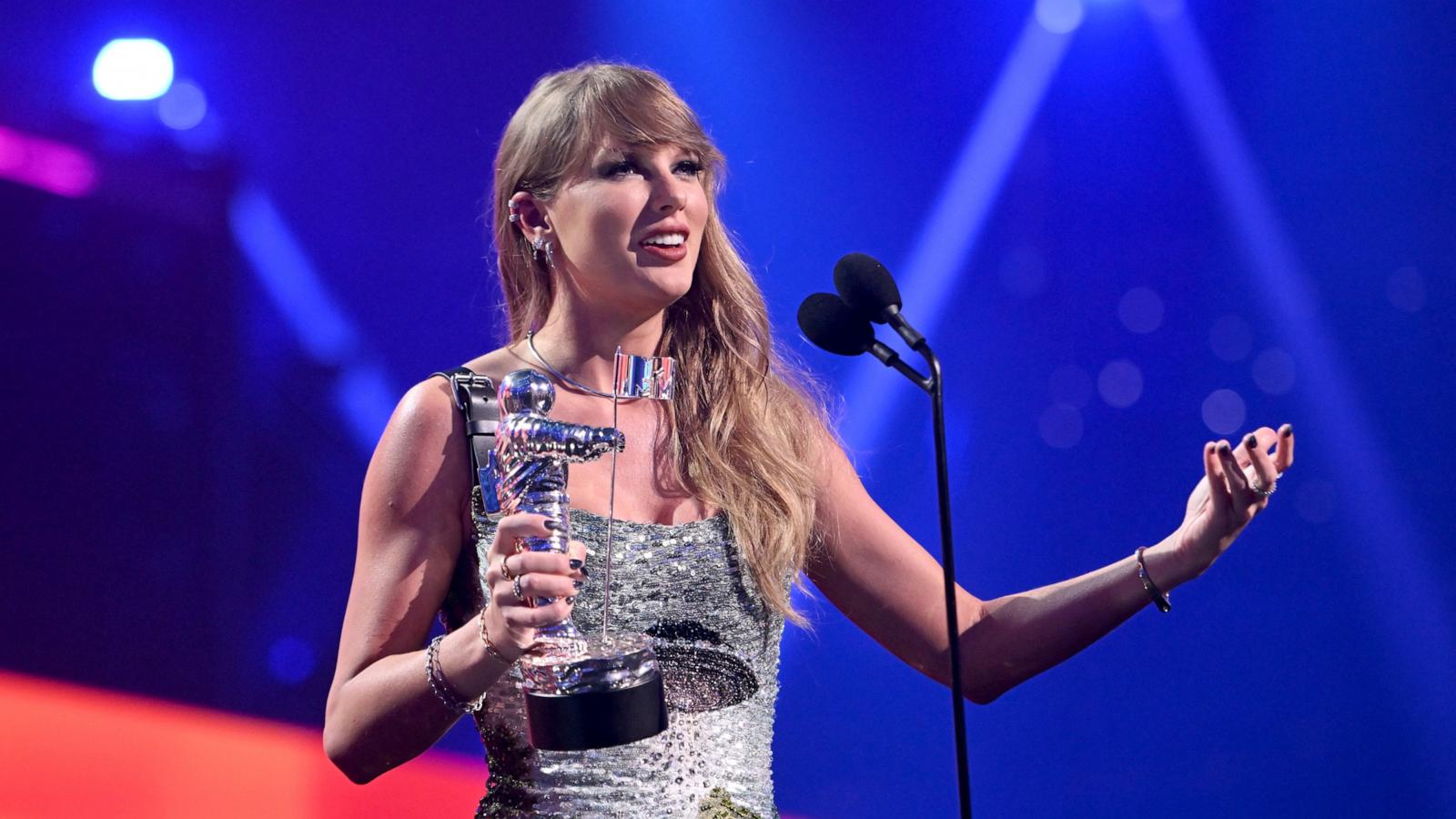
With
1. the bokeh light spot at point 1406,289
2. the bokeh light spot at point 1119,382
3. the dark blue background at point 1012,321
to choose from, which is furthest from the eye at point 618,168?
the bokeh light spot at point 1406,289

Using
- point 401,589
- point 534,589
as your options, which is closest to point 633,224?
point 401,589

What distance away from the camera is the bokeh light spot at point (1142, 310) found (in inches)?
104

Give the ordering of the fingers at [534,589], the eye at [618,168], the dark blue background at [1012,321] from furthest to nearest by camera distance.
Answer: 1. the dark blue background at [1012,321]
2. the eye at [618,168]
3. the fingers at [534,589]

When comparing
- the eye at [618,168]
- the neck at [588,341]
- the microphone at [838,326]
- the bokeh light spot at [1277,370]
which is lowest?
the microphone at [838,326]

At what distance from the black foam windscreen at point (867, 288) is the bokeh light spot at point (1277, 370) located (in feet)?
5.27

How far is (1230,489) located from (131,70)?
1.96 m

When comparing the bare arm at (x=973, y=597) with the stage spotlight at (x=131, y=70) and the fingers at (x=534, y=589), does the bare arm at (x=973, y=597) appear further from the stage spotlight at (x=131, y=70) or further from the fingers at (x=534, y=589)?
the stage spotlight at (x=131, y=70)

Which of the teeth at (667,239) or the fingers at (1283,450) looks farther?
the teeth at (667,239)

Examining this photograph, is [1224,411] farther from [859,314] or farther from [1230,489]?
[859,314]

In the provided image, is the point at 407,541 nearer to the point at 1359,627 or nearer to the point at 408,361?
the point at 408,361

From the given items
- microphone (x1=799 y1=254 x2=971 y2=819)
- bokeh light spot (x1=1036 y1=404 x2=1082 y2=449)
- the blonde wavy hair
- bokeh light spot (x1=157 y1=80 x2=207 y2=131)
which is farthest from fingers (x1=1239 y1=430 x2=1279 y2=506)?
bokeh light spot (x1=157 y1=80 x2=207 y2=131)

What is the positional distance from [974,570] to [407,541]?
1481mm

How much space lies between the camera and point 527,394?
1207 mm

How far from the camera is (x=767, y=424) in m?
1.74
